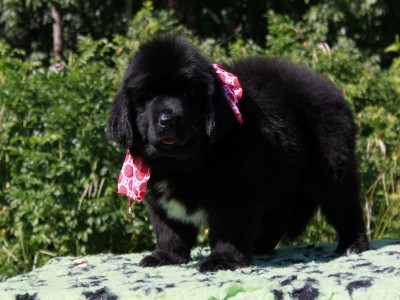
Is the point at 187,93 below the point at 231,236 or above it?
above

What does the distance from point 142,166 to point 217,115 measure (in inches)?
19.7

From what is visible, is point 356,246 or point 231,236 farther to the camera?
point 356,246

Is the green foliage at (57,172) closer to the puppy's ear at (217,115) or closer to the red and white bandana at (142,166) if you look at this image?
the red and white bandana at (142,166)

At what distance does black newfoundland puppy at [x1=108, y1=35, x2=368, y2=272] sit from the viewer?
358cm

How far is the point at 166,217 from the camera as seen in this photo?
13.0 feet

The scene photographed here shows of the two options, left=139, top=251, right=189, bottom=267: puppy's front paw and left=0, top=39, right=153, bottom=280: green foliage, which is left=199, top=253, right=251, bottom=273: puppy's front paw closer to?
left=139, top=251, right=189, bottom=267: puppy's front paw

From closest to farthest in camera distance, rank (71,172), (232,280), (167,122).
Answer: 1. (232,280)
2. (167,122)
3. (71,172)

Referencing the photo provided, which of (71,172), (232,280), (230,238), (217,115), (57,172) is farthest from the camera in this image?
(71,172)

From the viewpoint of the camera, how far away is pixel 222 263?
3.66m

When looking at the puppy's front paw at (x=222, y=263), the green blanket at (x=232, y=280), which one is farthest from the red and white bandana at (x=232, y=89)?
the green blanket at (x=232, y=280)

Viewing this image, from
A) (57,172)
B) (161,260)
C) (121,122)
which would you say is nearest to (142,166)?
(121,122)

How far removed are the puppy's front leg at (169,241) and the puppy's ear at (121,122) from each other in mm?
460

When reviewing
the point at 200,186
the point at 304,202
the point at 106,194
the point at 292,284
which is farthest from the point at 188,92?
the point at 106,194

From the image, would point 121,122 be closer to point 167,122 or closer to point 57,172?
point 167,122
